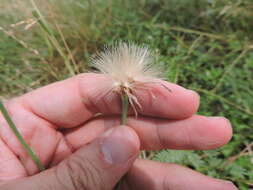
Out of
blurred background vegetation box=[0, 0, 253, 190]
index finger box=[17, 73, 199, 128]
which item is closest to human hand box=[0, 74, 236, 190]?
index finger box=[17, 73, 199, 128]

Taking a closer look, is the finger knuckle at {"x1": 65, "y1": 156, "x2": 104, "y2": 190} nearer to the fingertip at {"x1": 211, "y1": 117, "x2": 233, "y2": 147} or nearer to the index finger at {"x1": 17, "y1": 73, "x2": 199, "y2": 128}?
the index finger at {"x1": 17, "y1": 73, "x2": 199, "y2": 128}

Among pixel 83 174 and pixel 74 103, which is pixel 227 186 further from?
pixel 74 103

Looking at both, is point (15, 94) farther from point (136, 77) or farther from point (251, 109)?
point (251, 109)

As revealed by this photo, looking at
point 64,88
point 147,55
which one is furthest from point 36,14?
point 147,55

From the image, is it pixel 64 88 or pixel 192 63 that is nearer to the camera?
pixel 64 88

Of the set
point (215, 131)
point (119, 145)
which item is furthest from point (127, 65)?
point (215, 131)

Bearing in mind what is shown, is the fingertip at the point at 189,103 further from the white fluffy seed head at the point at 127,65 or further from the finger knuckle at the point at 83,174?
the finger knuckle at the point at 83,174
